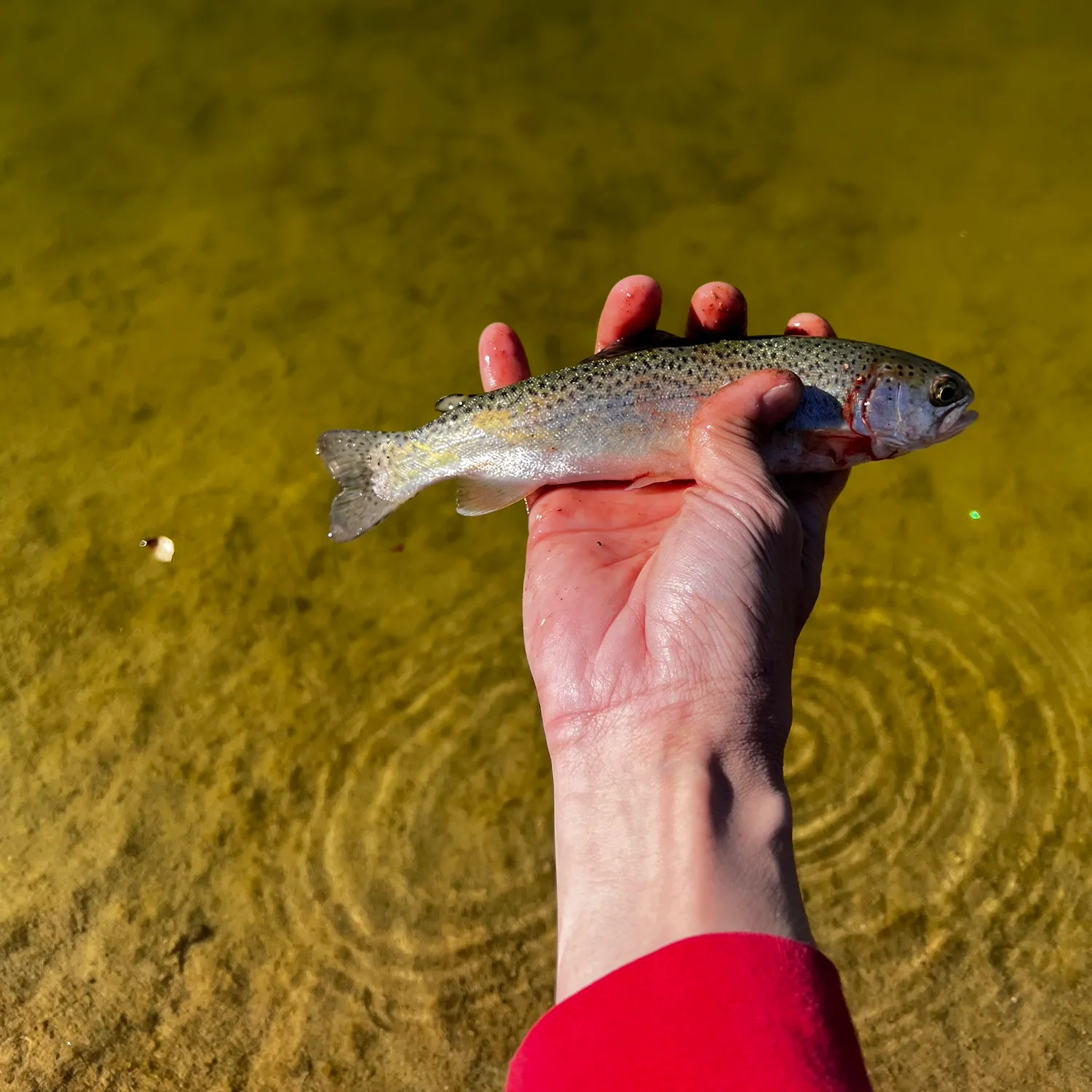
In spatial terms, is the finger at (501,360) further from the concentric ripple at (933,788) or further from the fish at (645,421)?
the concentric ripple at (933,788)

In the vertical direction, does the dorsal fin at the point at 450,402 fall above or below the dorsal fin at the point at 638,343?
above

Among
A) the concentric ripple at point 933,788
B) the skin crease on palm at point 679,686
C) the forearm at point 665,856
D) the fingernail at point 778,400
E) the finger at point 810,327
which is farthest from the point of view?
the finger at point 810,327

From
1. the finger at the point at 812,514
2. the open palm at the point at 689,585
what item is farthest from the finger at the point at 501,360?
the finger at the point at 812,514

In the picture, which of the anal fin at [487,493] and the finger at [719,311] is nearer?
the anal fin at [487,493]

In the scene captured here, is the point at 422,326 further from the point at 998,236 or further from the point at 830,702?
the point at 998,236

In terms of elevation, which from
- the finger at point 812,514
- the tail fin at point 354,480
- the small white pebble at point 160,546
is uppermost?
the tail fin at point 354,480

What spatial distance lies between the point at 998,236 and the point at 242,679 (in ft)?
16.9

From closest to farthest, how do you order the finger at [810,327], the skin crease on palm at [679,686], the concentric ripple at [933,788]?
1. the skin crease on palm at [679,686]
2. the concentric ripple at [933,788]
3. the finger at [810,327]

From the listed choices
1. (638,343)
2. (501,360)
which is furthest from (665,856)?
(501,360)

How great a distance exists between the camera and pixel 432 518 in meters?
4.92

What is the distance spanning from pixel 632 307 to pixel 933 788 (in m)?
2.66

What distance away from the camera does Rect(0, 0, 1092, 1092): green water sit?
150 inches

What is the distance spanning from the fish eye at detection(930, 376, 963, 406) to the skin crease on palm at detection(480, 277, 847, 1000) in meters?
0.54

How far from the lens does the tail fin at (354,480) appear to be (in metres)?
3.93
